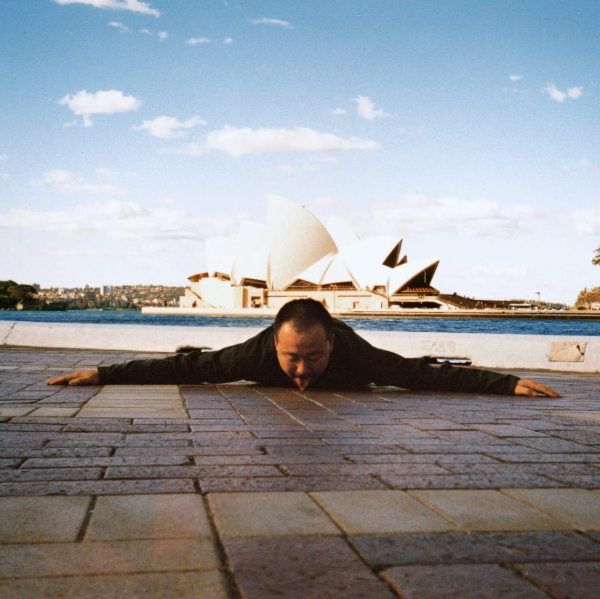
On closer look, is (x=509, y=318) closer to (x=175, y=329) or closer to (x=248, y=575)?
(x=175, y=329)

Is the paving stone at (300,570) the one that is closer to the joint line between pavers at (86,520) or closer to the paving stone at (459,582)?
the paving stone at (459,582)

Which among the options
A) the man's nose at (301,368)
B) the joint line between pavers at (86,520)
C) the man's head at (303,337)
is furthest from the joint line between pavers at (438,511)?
the man's nose at (301,368)

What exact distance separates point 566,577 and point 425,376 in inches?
132

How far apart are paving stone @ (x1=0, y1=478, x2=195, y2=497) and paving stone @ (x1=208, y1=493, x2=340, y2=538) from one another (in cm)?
16

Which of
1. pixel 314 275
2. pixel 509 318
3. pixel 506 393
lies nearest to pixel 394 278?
pixel 314 275

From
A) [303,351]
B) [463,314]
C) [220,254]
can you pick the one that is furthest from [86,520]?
[220,254]

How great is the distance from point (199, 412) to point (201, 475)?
57.1 inches

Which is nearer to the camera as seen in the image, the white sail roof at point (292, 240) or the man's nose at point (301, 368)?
the man's nose at point (301, 368)

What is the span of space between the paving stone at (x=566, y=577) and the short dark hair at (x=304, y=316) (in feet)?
8.71

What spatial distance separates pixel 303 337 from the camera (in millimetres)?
3936

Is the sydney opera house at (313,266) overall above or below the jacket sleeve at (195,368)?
above

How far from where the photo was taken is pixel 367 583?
1.19 m

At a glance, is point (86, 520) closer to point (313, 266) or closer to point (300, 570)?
point (300, 570)

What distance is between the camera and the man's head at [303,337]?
390cm
